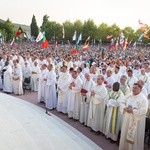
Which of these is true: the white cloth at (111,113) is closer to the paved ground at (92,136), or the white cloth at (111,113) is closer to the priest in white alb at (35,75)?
the paved ground at (92,136)

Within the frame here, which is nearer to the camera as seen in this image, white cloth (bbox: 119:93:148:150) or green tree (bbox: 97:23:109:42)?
white cloth (bbox: 119:93:148:150)

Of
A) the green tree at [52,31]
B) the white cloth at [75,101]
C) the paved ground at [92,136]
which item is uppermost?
the green tree at [52,31]

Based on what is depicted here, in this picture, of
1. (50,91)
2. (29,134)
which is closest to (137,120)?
(29,134)

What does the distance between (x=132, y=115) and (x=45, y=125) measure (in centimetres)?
252

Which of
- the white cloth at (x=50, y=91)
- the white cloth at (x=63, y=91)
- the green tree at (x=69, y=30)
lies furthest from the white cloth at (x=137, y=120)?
the green tree at (x=69, y=30)

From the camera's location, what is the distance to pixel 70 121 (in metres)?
11.7

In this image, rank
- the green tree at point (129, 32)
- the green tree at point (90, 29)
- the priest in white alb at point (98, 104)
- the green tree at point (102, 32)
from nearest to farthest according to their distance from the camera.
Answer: the priest in white alb at point (98, 104), the green tree at point (90, 29), the green tree at point (102, 32), the green tree at point (129, 32)

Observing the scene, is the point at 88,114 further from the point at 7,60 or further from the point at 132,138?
the point at 7,60

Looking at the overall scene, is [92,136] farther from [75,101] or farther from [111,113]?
[75,101]

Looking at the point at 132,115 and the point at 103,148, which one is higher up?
the point at 132,115

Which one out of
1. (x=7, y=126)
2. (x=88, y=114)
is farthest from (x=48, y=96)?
(x=7, y=126)

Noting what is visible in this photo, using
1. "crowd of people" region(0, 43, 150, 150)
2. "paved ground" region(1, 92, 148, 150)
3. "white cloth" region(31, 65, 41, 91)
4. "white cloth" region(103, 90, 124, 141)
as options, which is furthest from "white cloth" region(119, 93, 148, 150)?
"white cloth" region(31, 65, 41, 91)

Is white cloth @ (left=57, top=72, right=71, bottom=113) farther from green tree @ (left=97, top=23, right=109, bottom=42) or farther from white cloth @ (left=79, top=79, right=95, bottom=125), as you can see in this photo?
green tree @ (left=97, top=23, right=109, bottom=42)

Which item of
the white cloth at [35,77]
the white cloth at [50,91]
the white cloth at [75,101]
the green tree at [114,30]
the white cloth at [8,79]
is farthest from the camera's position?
the green tree at [114,30]
